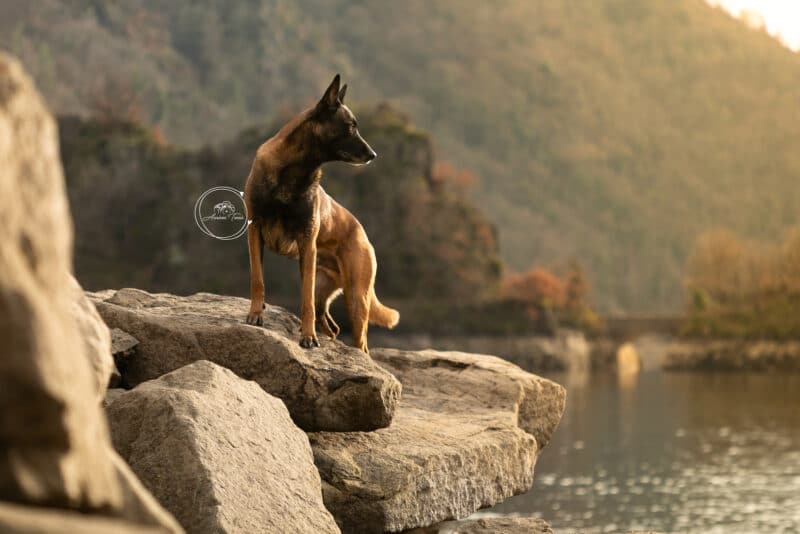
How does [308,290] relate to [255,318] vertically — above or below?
above

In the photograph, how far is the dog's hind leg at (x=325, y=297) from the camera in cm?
1068

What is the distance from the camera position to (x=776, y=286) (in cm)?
9525

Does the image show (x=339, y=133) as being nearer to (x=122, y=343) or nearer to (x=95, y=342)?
(x=122, y=343)

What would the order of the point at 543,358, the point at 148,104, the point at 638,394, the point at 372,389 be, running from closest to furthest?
the point at 372,389
the point at 638,394
the point at 543,358
the point at 148,104

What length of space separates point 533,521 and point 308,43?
17820cm

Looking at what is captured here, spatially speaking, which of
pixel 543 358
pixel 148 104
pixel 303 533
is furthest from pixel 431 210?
pixel 303 533

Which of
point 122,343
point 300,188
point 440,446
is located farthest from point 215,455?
point 440,446

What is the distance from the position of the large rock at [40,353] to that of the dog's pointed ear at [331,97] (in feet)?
18.7

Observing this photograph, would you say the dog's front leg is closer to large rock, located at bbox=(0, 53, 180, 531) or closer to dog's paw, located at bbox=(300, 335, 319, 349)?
dog's paw, located at bbox=(300, 335, 319, 349)

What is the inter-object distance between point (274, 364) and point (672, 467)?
28.8m

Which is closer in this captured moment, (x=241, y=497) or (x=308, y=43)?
(x=241, y=497)

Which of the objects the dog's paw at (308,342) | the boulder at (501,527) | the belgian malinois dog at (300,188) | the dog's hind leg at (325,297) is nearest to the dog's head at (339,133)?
the belgian malinois dog at (300,188)

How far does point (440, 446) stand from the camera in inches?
397

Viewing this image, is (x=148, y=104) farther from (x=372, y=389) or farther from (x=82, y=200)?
(x=372, y=389)
